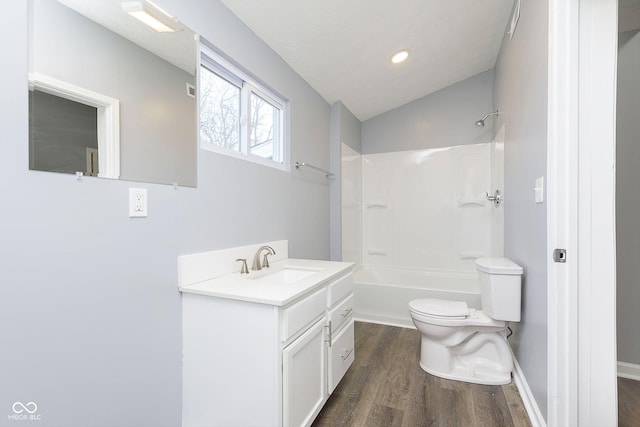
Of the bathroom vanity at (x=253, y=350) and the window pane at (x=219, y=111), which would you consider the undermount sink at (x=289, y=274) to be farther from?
the window pane at (x=219, y=111)

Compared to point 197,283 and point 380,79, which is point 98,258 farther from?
point 380,79

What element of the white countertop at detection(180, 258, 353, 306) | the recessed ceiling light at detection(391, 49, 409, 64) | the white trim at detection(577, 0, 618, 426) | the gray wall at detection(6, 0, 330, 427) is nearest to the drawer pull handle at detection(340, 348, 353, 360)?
the white countertop at detection(180, 258, 353, 306)

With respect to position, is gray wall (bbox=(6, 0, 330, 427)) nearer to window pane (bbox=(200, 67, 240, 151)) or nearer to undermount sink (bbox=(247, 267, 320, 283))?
window pane (bbox=(200, 67, 240, 151))

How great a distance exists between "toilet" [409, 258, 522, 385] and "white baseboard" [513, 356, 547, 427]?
0.05 meters

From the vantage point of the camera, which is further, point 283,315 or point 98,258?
point 283,315

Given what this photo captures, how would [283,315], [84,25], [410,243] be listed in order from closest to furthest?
[84,25] → [283,315] → [410,243]

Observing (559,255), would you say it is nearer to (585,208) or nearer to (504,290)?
(585,208)

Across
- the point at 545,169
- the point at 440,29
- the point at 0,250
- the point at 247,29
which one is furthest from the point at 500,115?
the point at 0,250

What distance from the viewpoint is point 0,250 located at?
2.68ft

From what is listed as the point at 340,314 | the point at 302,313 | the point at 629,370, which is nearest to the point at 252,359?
the point at 302,313

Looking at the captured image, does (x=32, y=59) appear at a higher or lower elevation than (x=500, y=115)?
lower

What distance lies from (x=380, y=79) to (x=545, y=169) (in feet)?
6.05

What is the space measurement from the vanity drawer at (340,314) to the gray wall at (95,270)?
621 mm

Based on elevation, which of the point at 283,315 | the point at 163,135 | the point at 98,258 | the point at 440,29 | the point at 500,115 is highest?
the point at 440,29
